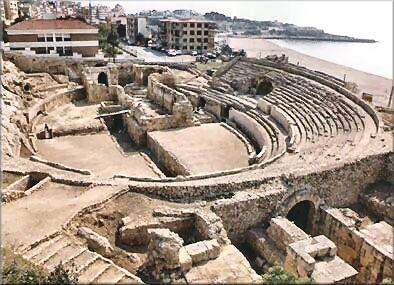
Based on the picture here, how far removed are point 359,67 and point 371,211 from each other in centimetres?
4857

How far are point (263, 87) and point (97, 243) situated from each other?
2399 centimetres

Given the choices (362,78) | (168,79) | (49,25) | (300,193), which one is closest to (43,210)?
(300,193)

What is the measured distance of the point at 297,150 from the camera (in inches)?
773

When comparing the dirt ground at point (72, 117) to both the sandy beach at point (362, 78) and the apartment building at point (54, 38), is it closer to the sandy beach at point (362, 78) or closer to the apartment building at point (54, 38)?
the apartment building at point (54, 38)

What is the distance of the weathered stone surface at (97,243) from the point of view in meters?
11.4

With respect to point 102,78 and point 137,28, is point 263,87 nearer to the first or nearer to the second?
point 102,78

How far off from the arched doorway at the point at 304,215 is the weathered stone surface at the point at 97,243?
24.3ft

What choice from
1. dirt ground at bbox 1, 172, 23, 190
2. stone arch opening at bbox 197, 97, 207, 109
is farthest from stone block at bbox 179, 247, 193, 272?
stone arch opening at bbox 197, 97, 207, 109

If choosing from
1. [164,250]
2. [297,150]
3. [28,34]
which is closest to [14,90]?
[28,34]

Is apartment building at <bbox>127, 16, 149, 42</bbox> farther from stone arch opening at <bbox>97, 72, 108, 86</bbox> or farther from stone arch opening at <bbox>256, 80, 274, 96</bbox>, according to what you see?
stone arch opening at <bbox>256, 80, 274, 96</bbox>

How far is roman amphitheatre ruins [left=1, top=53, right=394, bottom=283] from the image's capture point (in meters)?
11.1

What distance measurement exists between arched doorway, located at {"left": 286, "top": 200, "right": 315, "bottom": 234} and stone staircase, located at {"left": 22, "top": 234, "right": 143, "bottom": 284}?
775cm

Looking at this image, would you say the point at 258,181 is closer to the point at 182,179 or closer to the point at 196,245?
the point at 182,179

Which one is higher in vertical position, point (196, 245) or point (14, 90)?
point (14, 90)
